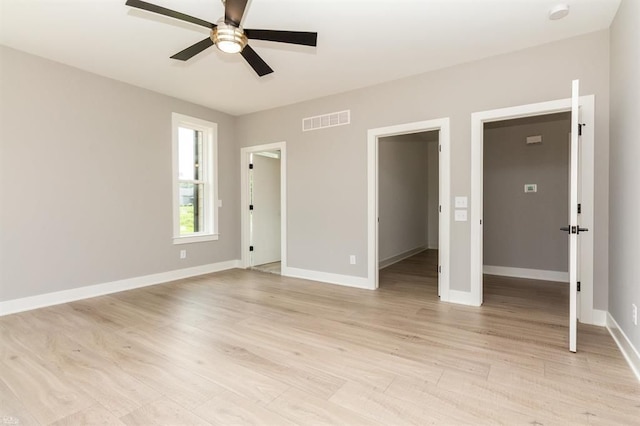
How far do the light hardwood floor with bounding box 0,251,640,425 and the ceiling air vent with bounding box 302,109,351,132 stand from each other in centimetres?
257

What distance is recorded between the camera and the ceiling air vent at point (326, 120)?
14.6 ft

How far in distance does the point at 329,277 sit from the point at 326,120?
7.87ft

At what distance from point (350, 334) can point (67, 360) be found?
222 cm

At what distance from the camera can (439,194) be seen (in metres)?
3.93

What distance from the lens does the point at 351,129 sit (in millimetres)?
4395

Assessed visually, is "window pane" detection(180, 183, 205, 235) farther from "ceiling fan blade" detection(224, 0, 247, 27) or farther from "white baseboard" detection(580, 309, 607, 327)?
"white baseboard" detection(580, 309, 607, 327)

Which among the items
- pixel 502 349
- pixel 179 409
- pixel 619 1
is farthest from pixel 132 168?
pixel 619 1

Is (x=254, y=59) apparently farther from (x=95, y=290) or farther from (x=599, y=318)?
(x=599, y=318)

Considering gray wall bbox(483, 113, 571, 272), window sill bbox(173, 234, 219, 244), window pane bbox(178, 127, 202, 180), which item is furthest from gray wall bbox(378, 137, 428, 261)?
window pane bbox(178, 127, 202, 180)

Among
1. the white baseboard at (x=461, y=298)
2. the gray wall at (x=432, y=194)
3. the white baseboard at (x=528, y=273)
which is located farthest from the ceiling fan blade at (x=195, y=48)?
the gray wall at (x=432, y=194)

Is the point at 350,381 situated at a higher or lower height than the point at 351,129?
lower

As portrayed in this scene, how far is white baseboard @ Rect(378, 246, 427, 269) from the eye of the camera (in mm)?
5774

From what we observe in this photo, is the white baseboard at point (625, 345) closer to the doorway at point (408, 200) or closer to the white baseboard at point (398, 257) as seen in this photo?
the doorway at point (408, 200)

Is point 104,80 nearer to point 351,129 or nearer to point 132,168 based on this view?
point 132,168
